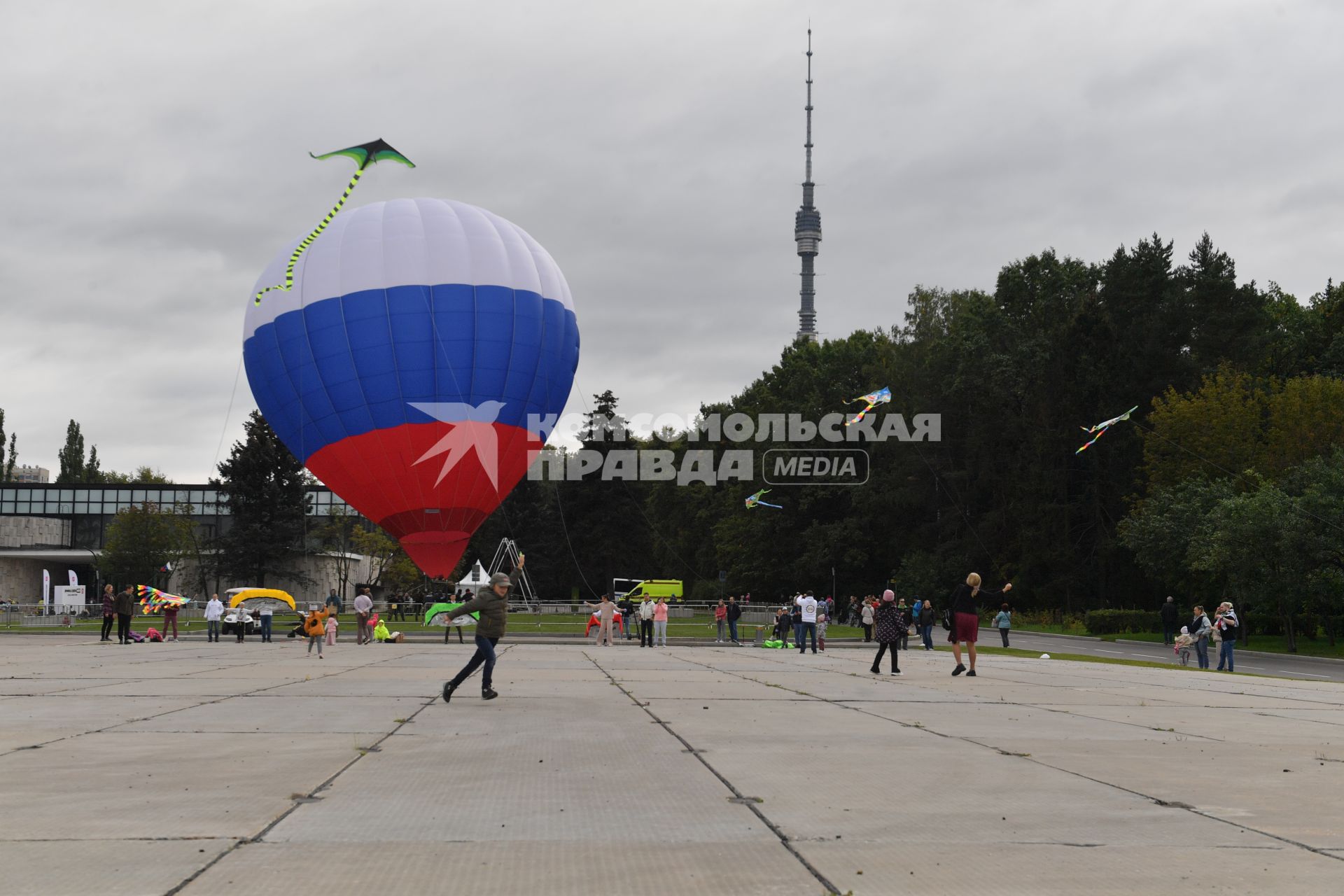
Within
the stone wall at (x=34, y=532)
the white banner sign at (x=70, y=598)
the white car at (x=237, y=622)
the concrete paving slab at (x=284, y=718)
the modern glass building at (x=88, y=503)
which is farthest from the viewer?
the modern glass building at (x=88, y=503)

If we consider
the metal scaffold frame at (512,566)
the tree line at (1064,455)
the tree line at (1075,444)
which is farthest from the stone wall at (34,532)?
the tree line at (1075,444)

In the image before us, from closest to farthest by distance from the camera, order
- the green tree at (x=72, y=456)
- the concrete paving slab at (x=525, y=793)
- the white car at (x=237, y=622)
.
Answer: the concrete paving slab at (x=525, y=793), the white car at (x=237, y=622), the green tree at (x=72, y=456)

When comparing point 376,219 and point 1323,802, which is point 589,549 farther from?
point 1323,802

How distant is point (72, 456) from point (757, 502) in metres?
89.1

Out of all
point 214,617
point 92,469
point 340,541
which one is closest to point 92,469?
point 92,469

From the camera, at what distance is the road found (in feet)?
102

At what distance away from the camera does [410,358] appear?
37.8m

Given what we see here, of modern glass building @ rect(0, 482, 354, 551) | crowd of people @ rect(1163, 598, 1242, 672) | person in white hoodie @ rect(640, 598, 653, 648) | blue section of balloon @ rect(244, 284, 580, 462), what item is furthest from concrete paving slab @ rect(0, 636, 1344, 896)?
modern glass building @ rect(0, 482, 354, 551)

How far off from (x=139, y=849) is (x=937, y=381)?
71076 mm

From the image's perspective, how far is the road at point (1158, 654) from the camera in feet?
102

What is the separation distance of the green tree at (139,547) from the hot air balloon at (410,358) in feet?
147

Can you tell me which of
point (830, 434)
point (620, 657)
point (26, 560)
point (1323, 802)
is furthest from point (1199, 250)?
point (26, 560)

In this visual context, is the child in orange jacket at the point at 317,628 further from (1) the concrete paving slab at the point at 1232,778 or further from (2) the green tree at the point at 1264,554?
(2) the green tree at the point at 1264,554

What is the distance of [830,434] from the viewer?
257 feet
